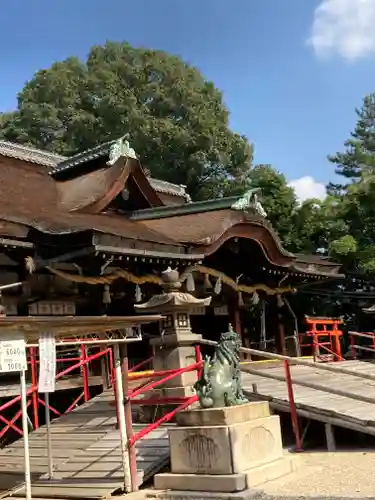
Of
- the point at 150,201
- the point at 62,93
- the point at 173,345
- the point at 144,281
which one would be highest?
the point at 62,93

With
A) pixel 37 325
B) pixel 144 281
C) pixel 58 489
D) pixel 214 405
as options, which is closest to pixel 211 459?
pixel 214 405

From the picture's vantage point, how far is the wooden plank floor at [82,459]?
7.21 m

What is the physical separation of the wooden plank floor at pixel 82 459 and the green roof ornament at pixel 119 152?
8.95 m

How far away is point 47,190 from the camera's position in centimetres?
1708

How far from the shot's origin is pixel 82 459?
8.02 meters

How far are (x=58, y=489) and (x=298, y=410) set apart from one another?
360cm

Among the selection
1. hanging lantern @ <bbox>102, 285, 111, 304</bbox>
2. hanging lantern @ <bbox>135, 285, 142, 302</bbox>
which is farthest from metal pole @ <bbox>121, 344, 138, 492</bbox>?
hanging lantern @ <bbox>135, 285, 142, 302</bbox>

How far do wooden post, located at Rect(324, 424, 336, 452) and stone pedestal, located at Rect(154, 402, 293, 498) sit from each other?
146 centimetres

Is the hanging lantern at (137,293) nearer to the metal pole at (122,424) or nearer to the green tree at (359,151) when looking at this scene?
the metal pole at (122,424)

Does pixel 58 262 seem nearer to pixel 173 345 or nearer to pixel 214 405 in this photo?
pixel 173 345

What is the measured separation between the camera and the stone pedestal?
6668 mm

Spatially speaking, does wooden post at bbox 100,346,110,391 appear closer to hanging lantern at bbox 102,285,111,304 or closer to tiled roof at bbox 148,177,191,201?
hanging lantern at bbox 102,285,111,304

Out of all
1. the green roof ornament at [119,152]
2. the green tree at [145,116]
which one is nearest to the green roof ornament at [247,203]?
the green roof ornament at [119,152]

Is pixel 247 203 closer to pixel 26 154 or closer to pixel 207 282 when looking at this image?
pixel 207 282
